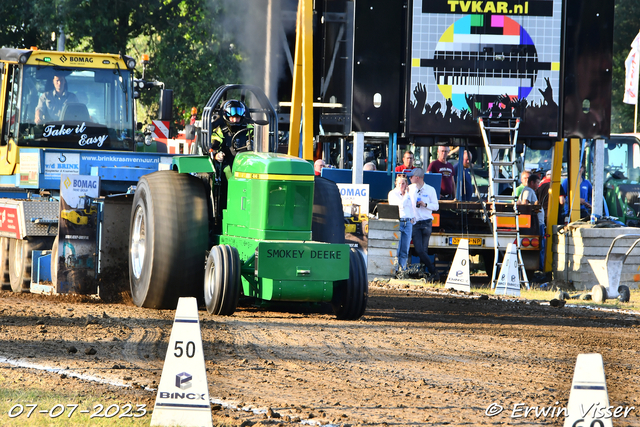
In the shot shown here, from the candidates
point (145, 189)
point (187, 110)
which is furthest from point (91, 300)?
point (187, 110)

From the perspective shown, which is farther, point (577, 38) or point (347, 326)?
point (577, 38)

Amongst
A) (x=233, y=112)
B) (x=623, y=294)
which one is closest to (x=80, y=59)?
(x=233, y=112)

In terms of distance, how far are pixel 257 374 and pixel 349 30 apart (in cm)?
989

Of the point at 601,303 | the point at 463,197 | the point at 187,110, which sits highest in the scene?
the point at 187,110

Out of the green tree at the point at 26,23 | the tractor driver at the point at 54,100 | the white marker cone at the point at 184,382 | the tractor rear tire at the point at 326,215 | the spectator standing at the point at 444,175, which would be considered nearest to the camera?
the white marker cone at the point at 184,382

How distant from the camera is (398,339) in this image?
835 centimetres

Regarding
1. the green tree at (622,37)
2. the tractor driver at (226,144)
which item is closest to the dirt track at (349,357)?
the tractor driver at (226,144)

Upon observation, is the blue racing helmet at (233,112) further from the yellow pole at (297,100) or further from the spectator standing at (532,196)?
the spectator standing at (532,196)

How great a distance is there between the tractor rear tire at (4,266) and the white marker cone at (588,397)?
407 inches

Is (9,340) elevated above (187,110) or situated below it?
below

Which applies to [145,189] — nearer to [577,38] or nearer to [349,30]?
[349,30]

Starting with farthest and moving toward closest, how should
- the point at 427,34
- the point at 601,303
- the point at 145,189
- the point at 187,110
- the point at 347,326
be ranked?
the point at 187,110
the point at 427,34
the point at 601,303
the point at 145,189
the point at 347,326

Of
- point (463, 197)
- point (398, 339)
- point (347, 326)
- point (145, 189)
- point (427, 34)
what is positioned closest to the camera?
point (398, 339)

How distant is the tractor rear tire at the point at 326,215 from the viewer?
10.0 meters
